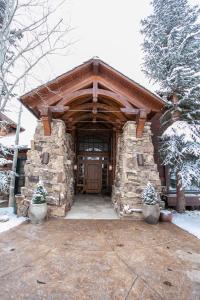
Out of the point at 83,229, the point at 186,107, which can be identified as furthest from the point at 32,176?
the point at 186,107

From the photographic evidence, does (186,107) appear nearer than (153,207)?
No

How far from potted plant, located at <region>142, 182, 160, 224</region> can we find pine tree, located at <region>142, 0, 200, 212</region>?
133 centimetres

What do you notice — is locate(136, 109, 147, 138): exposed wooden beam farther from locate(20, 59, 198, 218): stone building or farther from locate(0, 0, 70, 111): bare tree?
locate(0, 0, 70, 111): bare tree

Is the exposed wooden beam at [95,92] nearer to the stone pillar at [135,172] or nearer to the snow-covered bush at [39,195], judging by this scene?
the stone pillar at [135,172]

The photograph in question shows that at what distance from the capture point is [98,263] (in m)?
3.64

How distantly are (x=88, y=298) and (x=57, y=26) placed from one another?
200 inches

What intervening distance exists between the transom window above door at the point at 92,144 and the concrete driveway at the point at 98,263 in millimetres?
7100

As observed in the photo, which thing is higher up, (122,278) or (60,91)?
(60,91)

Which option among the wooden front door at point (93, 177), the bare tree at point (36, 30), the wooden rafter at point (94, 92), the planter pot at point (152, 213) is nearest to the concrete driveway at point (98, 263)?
the planter pot at point (152, 213)

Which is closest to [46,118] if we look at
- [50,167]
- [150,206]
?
[50,167]

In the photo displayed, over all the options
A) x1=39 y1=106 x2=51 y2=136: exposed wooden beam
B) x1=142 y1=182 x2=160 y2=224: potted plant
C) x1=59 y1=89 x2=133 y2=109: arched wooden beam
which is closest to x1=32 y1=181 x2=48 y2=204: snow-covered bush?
x1=39 y1=106 x2=51 y2=136: exposed wooden beam

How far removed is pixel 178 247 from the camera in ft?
14.8

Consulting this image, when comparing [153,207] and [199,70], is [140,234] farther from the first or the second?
[199,70]

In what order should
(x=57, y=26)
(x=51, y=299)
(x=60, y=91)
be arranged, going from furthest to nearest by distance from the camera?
(x=60, y=91) < (x=57, y=26) < (x=51, y=299)
